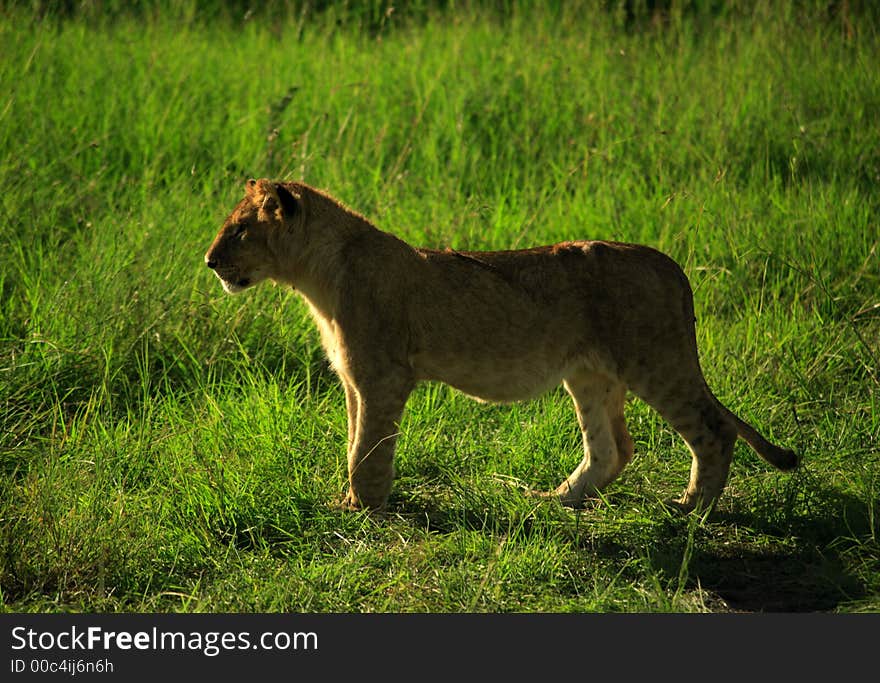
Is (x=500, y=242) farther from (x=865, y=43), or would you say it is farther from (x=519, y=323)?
(x=865, y=43)

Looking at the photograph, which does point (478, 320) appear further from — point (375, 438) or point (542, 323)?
point (375, 438)

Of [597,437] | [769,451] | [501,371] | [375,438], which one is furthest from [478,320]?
[769,451]

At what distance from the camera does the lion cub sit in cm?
527

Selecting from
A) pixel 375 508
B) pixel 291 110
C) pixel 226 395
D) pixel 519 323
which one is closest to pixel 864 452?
pixel 519 323

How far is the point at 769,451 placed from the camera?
17.6 ft

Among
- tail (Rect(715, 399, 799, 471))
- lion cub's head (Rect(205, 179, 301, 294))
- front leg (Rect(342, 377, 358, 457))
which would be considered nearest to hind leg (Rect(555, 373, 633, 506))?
tail (Rect(715, 399, 799, 471))

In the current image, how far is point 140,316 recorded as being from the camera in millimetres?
6598

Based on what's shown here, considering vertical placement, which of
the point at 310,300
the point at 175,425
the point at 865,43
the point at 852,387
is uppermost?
the point at 865,43

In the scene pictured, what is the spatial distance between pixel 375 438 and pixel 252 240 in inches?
40.6

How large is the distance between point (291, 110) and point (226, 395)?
3544 mm

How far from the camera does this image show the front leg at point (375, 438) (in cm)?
521

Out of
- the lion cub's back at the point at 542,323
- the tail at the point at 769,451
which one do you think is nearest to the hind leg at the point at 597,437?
the lion cub's back at the point at 542,323

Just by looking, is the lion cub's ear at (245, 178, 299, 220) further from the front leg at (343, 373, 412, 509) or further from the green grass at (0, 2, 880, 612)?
the green grass at (0, 2, 880, 612)

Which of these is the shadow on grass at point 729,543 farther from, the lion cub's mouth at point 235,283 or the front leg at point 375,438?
the lion cub's mouth at point 235,283
